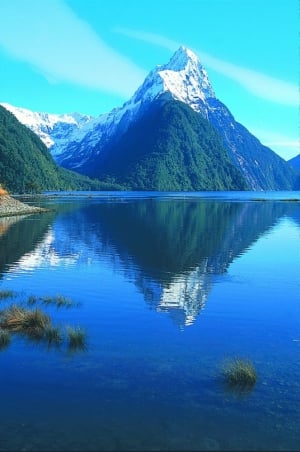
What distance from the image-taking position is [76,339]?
24.8 metres

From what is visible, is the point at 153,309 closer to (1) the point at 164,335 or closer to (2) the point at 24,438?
(1) the point at 164,335

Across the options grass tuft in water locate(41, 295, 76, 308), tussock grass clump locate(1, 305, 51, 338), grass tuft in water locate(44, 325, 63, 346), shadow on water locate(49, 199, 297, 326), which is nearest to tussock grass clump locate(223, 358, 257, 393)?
shadow on water locate(49, 199, 297, 326)

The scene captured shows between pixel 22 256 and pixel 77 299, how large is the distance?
22.0 m

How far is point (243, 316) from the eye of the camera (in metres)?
31.4

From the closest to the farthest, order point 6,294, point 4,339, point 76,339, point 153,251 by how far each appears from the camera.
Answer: point 4,339 < point 76,339 < point 6,294 < point 153,251

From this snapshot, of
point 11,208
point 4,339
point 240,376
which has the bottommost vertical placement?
point 11,208

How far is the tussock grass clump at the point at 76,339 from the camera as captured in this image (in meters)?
24.3

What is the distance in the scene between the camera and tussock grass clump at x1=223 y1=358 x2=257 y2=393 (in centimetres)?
2017

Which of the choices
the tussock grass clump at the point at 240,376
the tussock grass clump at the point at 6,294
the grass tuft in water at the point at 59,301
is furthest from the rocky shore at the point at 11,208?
the tussock grass clump at the point at 240,376

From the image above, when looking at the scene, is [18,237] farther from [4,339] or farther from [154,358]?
[154,358]

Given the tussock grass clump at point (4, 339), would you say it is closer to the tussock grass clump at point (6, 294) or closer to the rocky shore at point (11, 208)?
the tussock grass clump at point (6, 294)

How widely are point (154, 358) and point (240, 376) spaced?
445 centimetres

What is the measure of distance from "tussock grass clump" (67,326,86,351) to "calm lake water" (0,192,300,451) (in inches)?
14.8

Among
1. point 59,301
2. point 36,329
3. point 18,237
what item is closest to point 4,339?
point 36,329
